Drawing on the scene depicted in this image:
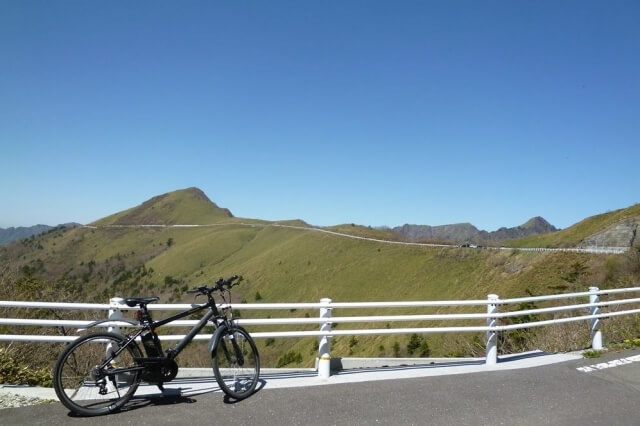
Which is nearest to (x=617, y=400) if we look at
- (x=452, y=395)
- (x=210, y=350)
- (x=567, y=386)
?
(x=567, y=386)

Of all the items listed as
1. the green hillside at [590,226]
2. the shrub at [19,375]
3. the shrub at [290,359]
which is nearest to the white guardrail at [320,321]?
the shrub at [19,375]

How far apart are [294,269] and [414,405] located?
8658 cm

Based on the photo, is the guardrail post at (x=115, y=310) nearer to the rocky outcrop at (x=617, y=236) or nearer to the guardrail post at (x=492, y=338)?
the guardrail post at (x=492, y=338)

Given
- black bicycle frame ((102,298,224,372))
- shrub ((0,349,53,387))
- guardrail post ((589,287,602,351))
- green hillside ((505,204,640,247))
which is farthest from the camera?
green hillside ((505,204,640,247))

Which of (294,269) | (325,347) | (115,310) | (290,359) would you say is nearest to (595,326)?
(325,347)

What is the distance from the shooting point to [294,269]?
91.4m

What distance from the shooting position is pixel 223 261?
438 feet

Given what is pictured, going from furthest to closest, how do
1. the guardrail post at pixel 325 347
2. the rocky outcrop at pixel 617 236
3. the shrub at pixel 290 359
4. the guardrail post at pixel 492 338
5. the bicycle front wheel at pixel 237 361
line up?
the rocky outcrop at pixel 617 236 → the shrub at pixel 290 359 → the guardrail post at pixel 492 338 → the guardrail post at pixel 325 347 → the bicycle front wheel at pixel 237 361

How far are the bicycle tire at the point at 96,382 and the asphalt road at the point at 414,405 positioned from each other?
0.13 meters

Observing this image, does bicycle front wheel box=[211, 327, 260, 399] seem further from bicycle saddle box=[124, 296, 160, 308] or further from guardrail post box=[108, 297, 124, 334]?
guardrail post box=[108, 297, 124, 334]

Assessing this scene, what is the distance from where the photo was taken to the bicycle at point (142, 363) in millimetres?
4949

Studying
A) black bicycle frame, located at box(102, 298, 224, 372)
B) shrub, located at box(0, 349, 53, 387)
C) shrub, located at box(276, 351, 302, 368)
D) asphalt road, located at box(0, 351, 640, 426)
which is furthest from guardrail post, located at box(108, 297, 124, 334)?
shrub, located at box(276, 351, 302, 368)

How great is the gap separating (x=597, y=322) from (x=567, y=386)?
2.76m

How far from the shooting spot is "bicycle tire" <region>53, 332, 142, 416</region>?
479 centimetres
